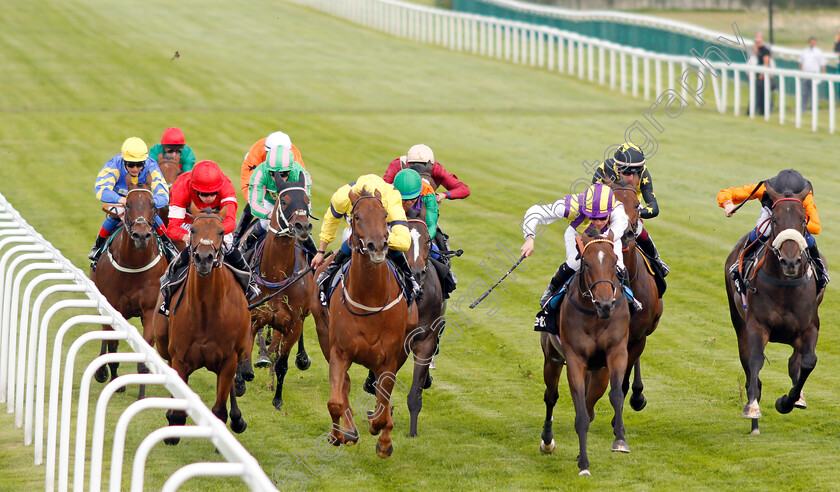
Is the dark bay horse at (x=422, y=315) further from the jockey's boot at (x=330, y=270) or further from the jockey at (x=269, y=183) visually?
the jockey at (x=269, y=183)

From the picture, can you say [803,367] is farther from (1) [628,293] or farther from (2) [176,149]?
(2) [176,149]

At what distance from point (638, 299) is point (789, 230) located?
1.27 m

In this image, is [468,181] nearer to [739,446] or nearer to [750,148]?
[750,148]

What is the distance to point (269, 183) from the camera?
31.9 feet

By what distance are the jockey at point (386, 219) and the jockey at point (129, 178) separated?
223 centimetres

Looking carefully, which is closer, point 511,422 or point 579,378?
point 579,378

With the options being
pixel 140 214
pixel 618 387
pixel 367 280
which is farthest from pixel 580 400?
pixel 140 214

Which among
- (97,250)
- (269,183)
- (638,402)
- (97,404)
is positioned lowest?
(638,402)

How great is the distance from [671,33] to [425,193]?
19852mm

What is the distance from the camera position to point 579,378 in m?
7.89

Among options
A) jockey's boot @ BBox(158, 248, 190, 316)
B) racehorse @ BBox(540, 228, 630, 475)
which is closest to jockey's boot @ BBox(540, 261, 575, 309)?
racehorse @ BBox(540, 228, 630, 475)

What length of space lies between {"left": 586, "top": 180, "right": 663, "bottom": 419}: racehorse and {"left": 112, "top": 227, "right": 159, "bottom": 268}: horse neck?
3932 millimetres

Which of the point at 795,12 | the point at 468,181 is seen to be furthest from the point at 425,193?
the point at 795,12

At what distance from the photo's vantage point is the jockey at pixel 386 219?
7777 millimetres
